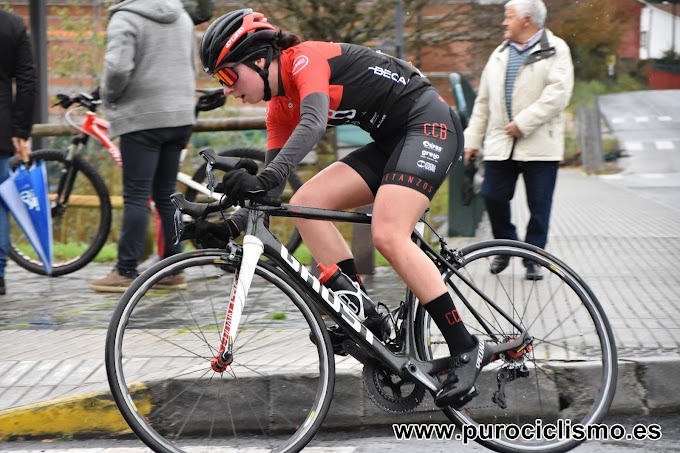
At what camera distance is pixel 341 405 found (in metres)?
4.69

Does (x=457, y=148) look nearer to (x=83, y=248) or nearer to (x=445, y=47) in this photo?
(x=83, y=248)

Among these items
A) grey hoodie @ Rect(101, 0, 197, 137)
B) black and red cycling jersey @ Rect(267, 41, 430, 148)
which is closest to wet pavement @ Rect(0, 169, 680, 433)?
A: black and red cycling jersey @ Rect(267, 41, 430, 148)

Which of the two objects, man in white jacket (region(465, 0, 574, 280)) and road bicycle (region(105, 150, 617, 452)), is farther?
man in white jacket (region(465, 0, 574, 280))

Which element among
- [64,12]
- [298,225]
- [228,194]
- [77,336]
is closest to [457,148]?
[298,225]

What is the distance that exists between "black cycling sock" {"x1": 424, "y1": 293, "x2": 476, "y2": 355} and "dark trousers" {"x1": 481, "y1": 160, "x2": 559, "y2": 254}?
2.96m

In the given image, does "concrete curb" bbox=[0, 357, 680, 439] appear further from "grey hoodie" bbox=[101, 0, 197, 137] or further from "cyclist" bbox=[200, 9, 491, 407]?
"grey hoodie" bbox=[101, 0, 197, 137]

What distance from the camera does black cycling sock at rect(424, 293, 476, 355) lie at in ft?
14.0

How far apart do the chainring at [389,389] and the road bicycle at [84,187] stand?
349 centimetres

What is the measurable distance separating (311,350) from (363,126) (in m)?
0.92

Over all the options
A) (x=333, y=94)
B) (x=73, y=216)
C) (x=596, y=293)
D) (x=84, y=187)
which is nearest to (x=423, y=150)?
(x=333, y=94)

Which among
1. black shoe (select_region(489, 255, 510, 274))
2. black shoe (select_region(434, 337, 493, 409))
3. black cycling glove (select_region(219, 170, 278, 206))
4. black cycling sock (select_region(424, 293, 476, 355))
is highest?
black cycling glove (select_region(219, 170, 278, 206))

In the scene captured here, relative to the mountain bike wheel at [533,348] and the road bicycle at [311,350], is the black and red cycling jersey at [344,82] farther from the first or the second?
the mountain bike wheel at [533,348]

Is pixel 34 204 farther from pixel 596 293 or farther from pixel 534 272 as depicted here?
pixel 534 272

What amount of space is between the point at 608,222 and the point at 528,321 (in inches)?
248
